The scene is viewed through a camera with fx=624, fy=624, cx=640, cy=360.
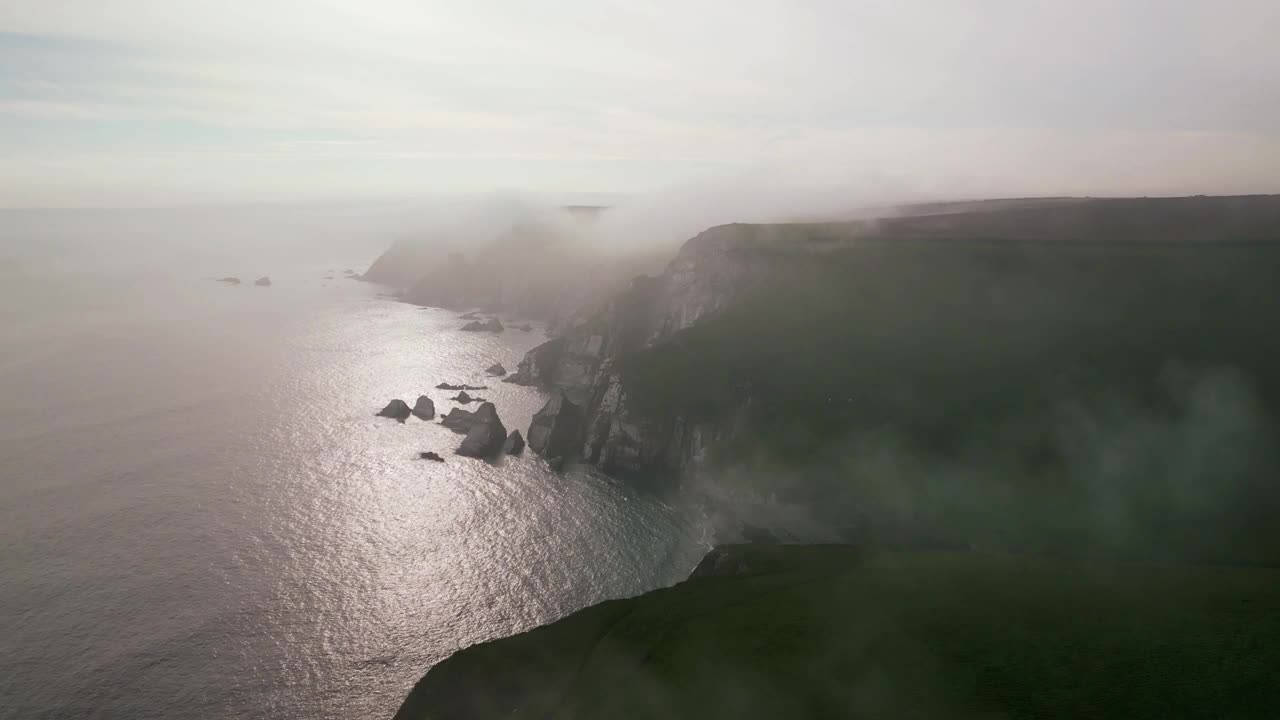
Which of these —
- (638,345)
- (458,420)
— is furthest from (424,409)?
(638,345)

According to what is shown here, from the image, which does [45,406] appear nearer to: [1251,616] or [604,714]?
[604,714]

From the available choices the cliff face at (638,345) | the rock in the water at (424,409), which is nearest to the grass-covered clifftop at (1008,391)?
the cliff face at (638,345)

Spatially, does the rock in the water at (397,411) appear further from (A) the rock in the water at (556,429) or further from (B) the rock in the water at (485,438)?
(A) the rock in the water at (556,429)

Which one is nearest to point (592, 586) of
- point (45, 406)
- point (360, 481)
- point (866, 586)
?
point (866, 586)

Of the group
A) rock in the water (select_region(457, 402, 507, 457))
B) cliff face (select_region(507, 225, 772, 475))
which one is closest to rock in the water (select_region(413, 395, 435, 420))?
rock in the water (select_region(457, 402, 507, 457))

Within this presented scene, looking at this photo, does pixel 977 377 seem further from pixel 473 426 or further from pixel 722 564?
pixel 473 426

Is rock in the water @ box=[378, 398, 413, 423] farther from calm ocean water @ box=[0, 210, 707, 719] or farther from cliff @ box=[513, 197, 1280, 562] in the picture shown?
cliff @ box=[513, 197, 1280, 562]
